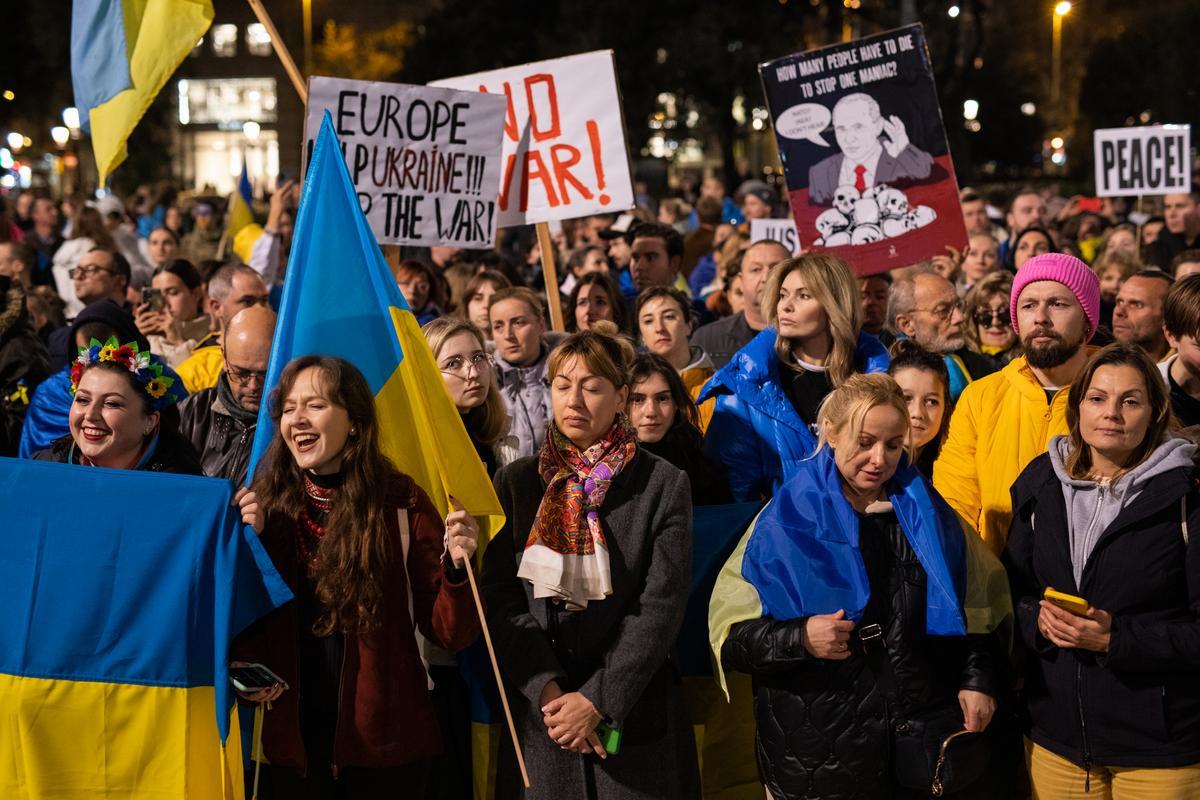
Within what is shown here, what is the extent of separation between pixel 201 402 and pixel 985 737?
3.15 meters

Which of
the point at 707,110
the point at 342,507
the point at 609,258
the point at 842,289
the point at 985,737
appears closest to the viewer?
the point at 342,507

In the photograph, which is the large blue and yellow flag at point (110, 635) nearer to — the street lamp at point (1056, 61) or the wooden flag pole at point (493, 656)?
the wooden flag pole at point (493, 656)

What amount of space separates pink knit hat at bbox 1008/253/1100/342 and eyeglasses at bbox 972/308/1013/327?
1610 mm

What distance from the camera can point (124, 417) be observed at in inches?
195

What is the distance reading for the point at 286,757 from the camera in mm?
4488

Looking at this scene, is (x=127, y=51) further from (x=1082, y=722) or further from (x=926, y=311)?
(x=1082, y=722)

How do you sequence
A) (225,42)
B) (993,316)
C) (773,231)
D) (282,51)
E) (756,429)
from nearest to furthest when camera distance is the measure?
(756,429) → (282,51) → (993,316) → (773,231) → (225,42)

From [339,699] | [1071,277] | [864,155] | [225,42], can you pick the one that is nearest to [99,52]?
[864,155]

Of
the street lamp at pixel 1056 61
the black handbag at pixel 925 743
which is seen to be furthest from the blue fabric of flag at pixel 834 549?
the street lamp at pixel 1056 61

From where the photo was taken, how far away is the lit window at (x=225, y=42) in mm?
103656

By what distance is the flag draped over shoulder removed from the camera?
183 inches

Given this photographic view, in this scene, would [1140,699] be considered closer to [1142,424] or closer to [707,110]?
[1142,424]

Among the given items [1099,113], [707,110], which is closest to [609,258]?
[707,110]

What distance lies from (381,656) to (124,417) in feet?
3.97
